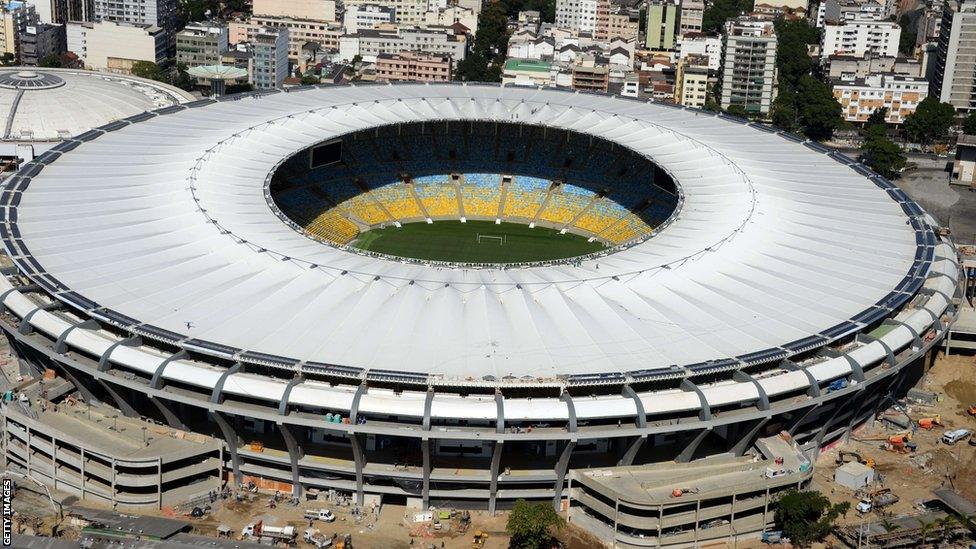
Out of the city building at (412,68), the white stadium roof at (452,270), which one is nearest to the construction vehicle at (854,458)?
the white stadium roof at (452,270)

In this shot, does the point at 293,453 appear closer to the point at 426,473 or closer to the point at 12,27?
the point at 426,473

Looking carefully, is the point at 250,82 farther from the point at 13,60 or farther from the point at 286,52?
the point at 13,60

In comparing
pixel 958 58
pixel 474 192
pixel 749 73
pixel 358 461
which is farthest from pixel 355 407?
pixel 958 58

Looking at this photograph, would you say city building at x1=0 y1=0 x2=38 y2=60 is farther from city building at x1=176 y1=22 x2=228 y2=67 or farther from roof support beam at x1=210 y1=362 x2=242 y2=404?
roof support beam at x1=210 y1=362 x2=242 y2=404

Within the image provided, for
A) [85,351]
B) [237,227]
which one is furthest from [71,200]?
[85,351]

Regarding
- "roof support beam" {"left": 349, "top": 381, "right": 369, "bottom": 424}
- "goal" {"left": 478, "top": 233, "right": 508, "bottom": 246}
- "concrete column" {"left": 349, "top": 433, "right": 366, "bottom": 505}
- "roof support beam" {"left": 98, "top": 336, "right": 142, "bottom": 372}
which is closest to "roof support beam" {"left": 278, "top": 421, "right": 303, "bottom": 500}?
"concrete column" {"left": 349, "top": 433, "right": 366, "bottom": 505}

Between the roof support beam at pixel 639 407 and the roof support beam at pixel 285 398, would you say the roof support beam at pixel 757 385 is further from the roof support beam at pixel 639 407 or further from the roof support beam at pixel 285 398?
the roof support beam at pixel 285 398

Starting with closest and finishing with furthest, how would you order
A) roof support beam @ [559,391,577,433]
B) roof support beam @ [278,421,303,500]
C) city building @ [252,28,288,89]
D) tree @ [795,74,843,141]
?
roof support beam @ [559,391,577,433], roof support beam @ [278,421,303,500], tree @ [795,74,843,141], city building @ [252,28,288,89]
